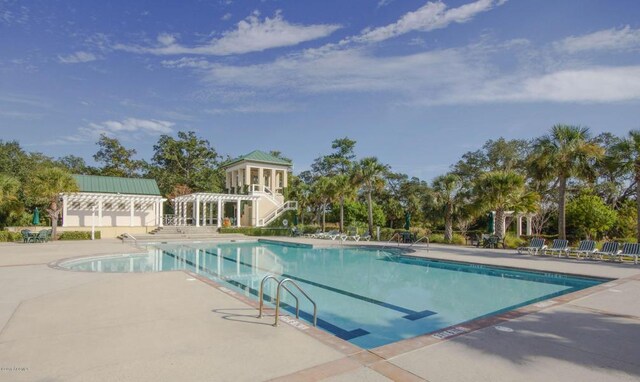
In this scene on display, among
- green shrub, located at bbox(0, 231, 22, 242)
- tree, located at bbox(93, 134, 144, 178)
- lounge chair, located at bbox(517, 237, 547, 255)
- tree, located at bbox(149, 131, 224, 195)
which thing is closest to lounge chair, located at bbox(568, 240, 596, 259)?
lounge chair, located at bbox(517, 237, 547, 255)

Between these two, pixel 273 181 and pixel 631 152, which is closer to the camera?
pixel 631 152

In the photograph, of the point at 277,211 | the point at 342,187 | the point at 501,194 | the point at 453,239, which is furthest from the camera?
the point at 277,211

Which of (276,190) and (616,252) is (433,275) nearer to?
(616,252)

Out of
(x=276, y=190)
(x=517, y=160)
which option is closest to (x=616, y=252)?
(x=517, y=160)

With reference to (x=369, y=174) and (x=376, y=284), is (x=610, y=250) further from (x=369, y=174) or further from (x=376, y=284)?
(x=369, y=174)

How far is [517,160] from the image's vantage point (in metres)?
34.9

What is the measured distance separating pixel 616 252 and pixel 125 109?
116 feet

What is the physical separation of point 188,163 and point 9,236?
24242 mm

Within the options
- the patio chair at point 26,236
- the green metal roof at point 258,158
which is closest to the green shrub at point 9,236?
the patio chair at point 26,236

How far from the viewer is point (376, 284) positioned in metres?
10.8

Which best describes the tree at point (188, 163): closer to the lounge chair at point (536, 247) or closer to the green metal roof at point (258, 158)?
the green metal roof at point (258, 158)

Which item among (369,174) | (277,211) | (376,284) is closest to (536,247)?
(376,284)

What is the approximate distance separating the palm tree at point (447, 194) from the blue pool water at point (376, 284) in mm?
5838

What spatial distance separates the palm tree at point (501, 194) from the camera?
18734 mm
